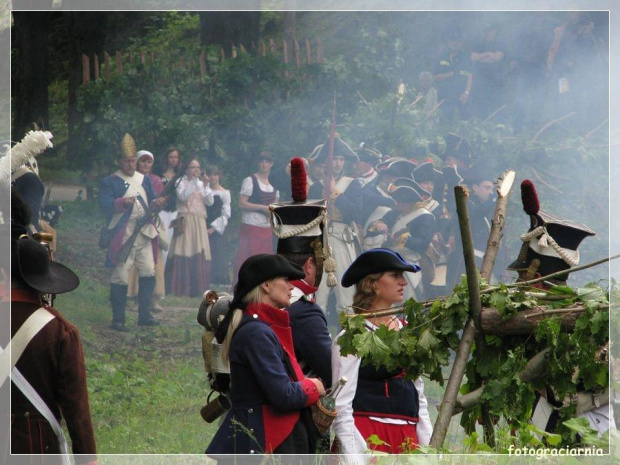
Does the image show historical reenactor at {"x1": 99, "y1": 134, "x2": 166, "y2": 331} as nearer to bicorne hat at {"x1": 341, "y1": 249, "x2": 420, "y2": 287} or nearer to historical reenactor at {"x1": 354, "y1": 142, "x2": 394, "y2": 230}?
historical reenactor at {"x1": 354, "y1": 142, "x2": 394, "y2": 230}

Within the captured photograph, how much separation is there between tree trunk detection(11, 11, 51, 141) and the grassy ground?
1119 millimetres

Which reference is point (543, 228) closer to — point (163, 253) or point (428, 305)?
point (428, 305)

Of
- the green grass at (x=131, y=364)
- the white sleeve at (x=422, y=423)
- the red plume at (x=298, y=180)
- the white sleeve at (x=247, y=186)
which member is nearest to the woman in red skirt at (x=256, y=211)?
the white sleeve at (x=247, y=186)

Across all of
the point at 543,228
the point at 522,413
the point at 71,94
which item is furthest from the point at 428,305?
the point at 71,94

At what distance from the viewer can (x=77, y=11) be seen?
12.3 meters

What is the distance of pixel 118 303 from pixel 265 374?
7.42 meters

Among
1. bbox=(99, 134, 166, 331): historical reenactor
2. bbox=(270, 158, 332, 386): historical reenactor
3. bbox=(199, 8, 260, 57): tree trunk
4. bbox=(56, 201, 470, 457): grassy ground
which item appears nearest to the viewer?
bbox=(270, 158, 332, 386): historical reenactor

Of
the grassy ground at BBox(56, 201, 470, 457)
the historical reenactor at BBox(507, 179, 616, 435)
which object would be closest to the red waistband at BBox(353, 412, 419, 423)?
the historical reenactor at BBox(507, 179, 616, 435)

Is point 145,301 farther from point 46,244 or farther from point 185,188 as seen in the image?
point 46,244

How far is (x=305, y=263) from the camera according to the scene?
4773 millimetres

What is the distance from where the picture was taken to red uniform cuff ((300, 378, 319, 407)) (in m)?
4.10

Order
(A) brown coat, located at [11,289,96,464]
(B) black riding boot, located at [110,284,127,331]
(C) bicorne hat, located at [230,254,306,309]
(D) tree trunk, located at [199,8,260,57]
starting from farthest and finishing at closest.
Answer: (D) tree trunk, located at [199,8,260,57] → (B) black riding boot, located at [110,284,127,331] → (C) bicorne hat, located at [230,254,306,309] → (A) brown coat, located at [11,289,96,464]

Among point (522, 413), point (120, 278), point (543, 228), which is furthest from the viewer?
point (120, 278)

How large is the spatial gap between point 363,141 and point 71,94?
10.5 feet
